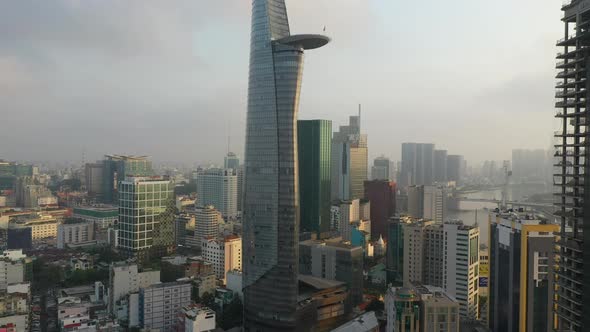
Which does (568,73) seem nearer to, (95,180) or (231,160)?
(95,180)

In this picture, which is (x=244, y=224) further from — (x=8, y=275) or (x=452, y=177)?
(x=452, y=177)

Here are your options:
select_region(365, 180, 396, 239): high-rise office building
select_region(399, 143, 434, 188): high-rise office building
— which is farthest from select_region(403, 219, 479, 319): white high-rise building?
select_region(399, 143, 434, 188): high-rise office building

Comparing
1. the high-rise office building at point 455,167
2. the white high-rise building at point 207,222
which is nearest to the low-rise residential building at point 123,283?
the white high-rise building at point 207,222

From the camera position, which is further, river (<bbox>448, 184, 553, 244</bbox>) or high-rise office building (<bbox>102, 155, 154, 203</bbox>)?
high-rise office building (<bbox>102, 155, 154, 203</bbox>)

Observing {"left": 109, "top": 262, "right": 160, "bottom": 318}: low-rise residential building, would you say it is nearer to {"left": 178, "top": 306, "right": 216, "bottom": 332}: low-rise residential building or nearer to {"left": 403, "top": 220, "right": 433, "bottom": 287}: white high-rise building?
{"left": 178, "top": 306, "right": 216, "bottom": 332}: low-rise residential building

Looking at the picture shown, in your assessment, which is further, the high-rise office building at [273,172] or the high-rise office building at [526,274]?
the high-rise office building at [273,172]

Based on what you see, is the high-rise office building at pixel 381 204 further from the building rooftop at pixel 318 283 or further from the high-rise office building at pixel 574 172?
the high-rise office building at pixel 574 172

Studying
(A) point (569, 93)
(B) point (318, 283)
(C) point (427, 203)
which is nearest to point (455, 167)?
(C) point (427, 203)
